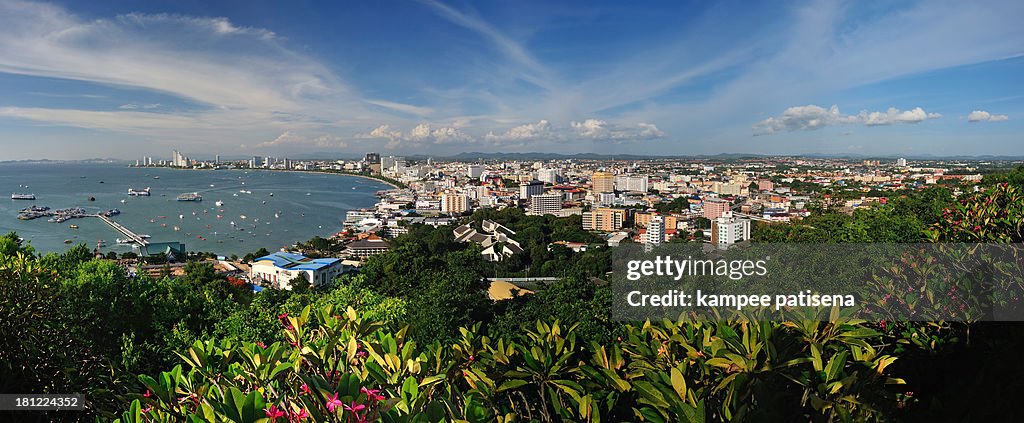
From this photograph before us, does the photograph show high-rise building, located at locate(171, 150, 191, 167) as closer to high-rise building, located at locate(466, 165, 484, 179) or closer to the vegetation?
high-rise building, located at locate(466, 165, 484, 179)

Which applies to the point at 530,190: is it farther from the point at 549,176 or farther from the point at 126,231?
the point at 126,231

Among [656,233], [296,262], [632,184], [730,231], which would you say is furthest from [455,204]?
[730,231]

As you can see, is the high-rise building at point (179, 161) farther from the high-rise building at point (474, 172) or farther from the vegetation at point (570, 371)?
the vegetation at point (570, 371)

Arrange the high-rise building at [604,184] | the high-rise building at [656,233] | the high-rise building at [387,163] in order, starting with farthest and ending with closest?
1. the high-rise building at [387,163]
2. the high-rise building at [604,184]
3. the high-rise building at [656,233]

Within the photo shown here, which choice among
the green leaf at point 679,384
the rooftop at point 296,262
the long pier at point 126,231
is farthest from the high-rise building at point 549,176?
the green leaf at point 679,384

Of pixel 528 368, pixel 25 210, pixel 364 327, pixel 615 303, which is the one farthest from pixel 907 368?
pixel 25 210

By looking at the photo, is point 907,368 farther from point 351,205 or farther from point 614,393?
point 351,205

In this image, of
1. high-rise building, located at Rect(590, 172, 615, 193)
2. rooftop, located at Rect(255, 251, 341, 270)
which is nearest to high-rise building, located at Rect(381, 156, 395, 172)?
high-rise building, located at Rect(590, 172, 615, 193)
